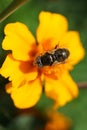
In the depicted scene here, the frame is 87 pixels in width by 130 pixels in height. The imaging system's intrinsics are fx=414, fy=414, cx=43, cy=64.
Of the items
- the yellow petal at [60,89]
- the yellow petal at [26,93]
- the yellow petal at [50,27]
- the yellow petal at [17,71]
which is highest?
the yellow petal at [50,27]

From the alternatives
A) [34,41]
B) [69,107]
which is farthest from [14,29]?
[69,107]

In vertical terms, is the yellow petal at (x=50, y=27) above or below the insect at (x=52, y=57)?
above

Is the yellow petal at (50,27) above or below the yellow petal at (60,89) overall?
above

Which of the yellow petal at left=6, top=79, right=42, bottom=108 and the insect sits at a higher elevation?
the insect

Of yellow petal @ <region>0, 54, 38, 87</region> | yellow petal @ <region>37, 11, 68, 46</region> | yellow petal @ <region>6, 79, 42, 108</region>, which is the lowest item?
yellow petal @ <region>6, 79, 42, 108</region>

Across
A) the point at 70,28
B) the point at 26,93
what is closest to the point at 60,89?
the point at 26,93
